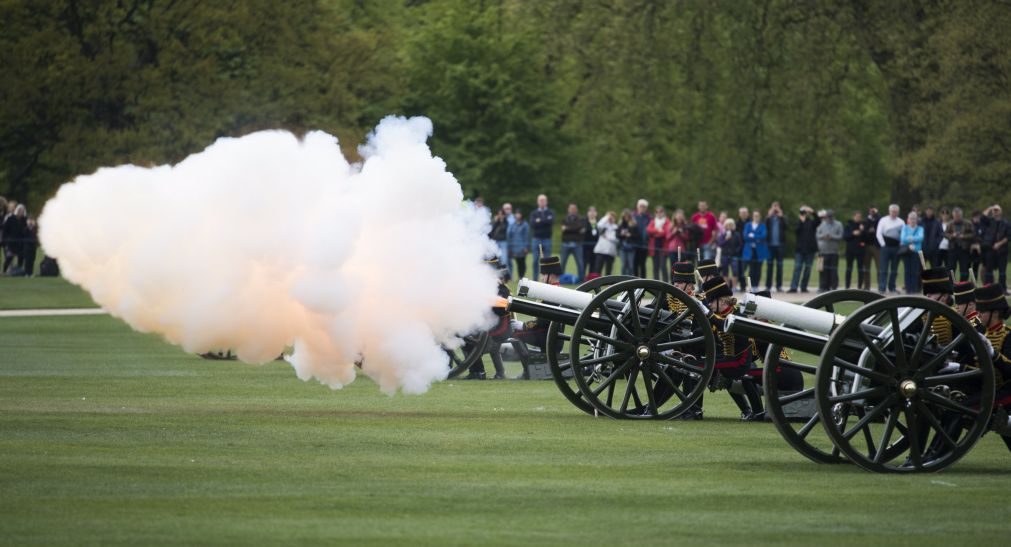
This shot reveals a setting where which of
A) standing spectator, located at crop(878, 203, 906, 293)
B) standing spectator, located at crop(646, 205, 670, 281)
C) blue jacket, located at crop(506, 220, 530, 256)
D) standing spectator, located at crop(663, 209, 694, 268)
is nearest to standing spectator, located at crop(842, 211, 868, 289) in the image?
standing spectator, located at crop(878, 203, 906, 293)

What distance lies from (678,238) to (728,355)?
23.8 metres

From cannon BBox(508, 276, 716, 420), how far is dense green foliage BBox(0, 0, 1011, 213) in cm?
2565

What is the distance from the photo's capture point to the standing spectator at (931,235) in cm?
4081

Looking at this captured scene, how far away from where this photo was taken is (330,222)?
59.4ft

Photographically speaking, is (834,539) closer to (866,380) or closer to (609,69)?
(866,380)

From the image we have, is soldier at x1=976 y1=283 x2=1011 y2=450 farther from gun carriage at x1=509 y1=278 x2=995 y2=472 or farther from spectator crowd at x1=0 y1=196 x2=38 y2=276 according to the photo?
spectator crowd at x1=0 y1=196 x2=38 y2=276

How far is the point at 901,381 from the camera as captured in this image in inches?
578

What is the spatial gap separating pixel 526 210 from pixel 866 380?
189 feet

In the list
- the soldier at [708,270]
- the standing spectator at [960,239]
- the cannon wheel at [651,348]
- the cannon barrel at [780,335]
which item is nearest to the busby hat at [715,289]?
the cannon wheel at [651,348]

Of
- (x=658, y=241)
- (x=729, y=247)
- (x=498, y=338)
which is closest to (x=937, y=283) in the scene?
(x=498, y=338)

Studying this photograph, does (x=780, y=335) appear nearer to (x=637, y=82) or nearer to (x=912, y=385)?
(x=912, y=385)

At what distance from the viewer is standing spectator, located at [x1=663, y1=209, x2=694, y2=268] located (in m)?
42.8

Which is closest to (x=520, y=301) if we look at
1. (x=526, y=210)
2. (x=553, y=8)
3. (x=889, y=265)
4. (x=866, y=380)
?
(x=866, y=380)

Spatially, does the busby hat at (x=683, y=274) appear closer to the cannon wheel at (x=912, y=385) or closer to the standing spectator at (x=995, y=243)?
the cannon wheel at (x=912, y=385)
